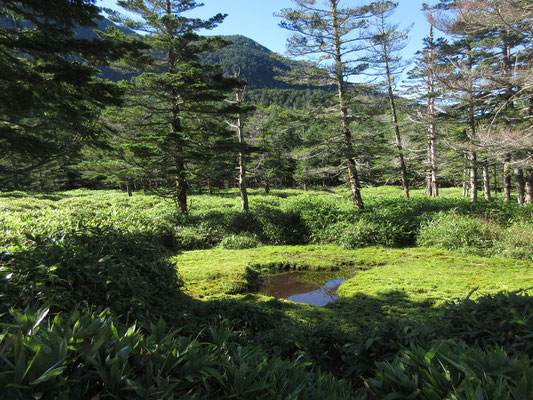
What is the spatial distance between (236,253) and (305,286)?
9.38ft

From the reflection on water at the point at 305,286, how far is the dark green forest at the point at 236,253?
0.07 m

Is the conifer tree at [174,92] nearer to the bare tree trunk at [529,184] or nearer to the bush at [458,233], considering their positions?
the bush at [458,233]

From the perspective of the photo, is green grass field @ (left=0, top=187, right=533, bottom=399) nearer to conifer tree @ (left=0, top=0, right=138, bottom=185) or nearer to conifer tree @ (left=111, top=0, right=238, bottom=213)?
conifer tree @ (left=0, top=0, right=138, bottom=185)

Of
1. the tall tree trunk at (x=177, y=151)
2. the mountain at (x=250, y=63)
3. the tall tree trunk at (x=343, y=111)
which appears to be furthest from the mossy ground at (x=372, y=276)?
the mountain at (x=250, y=63)

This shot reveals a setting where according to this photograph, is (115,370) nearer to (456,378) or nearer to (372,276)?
(456,378)

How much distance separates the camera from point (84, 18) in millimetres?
4707

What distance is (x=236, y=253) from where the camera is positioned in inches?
345

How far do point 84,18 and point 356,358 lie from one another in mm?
6400

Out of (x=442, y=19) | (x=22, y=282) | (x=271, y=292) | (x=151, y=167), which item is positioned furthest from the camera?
(x=151, y=167)

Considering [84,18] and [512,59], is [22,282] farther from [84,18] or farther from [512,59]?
[512,59]

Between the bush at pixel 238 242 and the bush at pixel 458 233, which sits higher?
the bush at pixel 458 233

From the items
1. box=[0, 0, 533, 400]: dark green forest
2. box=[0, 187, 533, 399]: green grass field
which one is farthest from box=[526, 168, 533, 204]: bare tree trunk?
box=[0, 187, 533, 399]: green grass field

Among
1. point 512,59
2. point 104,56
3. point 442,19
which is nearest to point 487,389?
point 104,56

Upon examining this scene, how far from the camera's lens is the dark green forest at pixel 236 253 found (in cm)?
149
